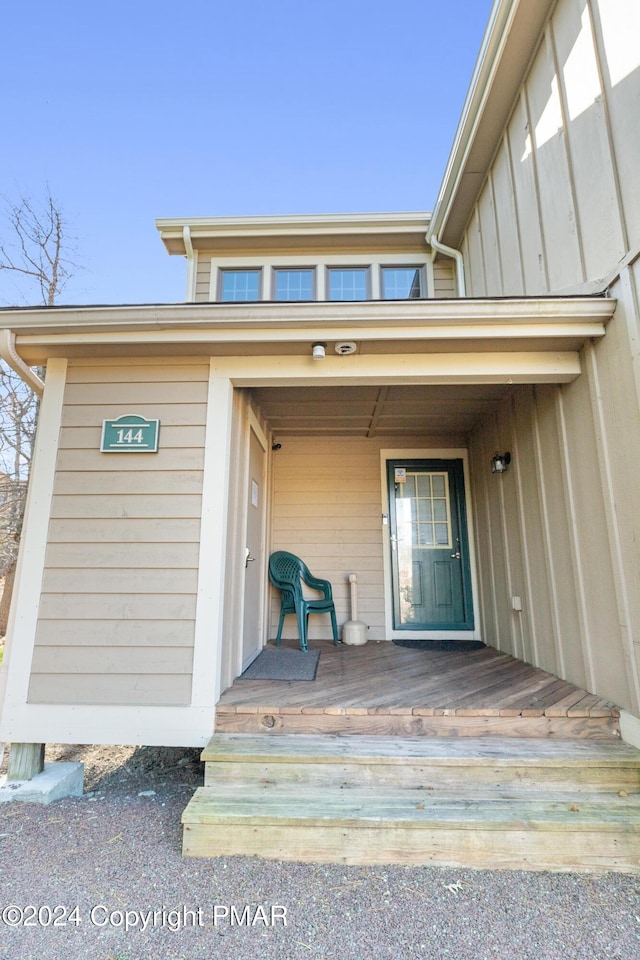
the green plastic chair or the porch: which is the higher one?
the green plastic chair

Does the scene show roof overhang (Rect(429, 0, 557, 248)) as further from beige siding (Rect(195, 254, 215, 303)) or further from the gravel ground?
the gravel ground

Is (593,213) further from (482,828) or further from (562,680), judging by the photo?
(482,828)

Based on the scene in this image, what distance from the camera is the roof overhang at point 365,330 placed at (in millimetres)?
2361

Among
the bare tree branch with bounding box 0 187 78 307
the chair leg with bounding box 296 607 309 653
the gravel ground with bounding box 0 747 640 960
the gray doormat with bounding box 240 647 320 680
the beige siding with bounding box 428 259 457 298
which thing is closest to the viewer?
the gravel ground with bounding box 0 747 640 960

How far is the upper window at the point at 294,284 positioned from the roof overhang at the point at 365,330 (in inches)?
111

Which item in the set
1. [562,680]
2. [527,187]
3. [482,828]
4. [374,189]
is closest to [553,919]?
[482,828]

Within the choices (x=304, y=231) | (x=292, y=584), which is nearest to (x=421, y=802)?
(x=292, y=584)

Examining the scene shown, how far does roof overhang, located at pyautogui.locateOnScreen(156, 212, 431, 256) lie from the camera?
4840 mm

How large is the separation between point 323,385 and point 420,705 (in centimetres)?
197

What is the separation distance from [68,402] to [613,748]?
356 cm

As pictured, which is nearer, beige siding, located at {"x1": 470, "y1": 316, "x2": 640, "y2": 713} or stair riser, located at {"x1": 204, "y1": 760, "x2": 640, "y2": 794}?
stair riser, located at {"x1": 204, "y1": 760, "x2": 640, "y2": 794}

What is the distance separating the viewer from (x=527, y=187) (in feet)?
10.8

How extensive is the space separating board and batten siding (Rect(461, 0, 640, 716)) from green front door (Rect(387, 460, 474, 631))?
666 mm

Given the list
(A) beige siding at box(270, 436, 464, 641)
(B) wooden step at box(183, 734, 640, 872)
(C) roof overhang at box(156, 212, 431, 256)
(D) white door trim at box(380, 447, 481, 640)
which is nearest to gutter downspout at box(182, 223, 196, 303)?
(C) roof overhang at box(156, 212, 431, 256)
